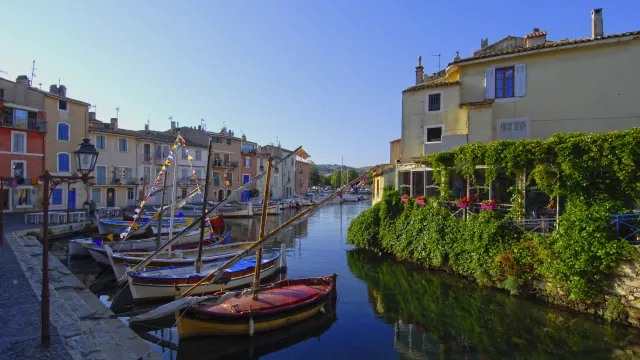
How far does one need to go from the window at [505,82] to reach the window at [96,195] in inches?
1625

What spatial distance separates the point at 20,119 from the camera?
35531 millimetres

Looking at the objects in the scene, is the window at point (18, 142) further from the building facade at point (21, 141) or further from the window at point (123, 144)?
the window at point (123, 144)

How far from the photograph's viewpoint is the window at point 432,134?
80.9 feet

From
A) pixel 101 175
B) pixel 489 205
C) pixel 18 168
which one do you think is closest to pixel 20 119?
pixel 18 168

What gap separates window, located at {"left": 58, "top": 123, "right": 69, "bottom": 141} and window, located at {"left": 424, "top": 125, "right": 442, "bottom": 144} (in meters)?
35.9

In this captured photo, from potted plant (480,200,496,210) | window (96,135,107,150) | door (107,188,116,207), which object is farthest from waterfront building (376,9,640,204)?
door (107,188,116,207)

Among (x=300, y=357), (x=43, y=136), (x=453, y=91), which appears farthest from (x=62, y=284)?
(x=43, y=136)

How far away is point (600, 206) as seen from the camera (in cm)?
1373

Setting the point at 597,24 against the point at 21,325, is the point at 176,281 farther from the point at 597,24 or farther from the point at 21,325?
the point at 597,24

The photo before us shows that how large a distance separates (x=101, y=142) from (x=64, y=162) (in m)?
5.23

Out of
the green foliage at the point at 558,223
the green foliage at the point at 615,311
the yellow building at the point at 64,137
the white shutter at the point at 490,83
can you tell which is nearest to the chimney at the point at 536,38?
the white shutter at the point at 490,83

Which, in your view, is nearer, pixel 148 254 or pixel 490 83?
pixel 148 254

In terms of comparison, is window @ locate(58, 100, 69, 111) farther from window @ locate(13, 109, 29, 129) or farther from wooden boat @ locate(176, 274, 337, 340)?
wooden boat @ locate(176, 274, 337, 340)

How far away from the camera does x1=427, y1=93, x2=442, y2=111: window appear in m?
24.4
